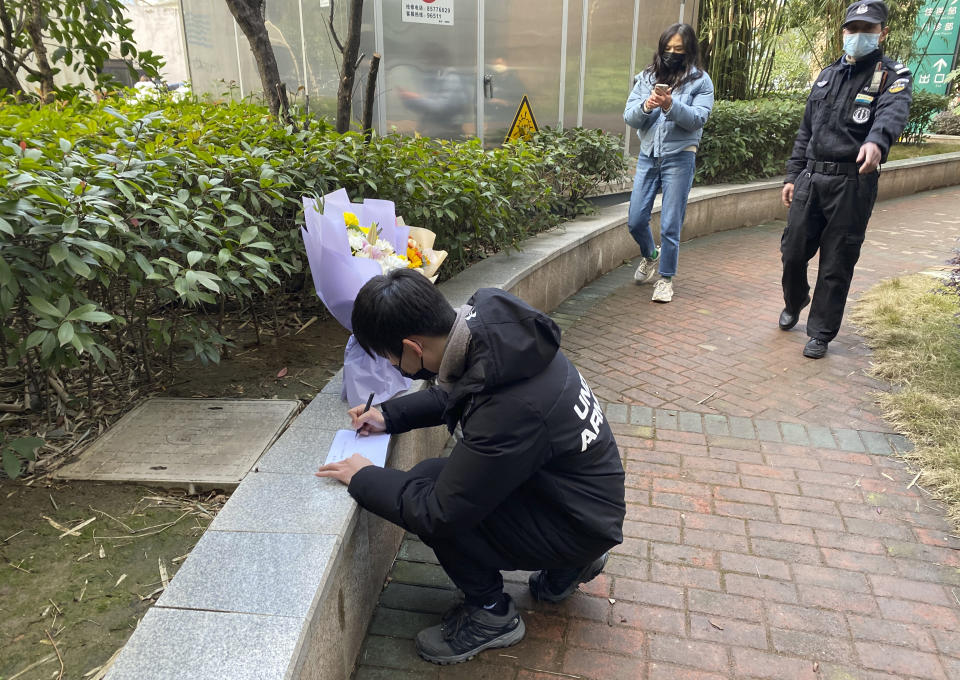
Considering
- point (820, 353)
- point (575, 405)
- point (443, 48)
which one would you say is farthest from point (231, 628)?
point (443, 48)

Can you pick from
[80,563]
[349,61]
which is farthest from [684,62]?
[80,563]

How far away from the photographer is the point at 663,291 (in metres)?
6.03

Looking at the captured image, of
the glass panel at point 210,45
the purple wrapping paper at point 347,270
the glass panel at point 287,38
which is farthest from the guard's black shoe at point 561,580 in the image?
the glass panel at point 210,45

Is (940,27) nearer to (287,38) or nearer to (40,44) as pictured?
(287,38)

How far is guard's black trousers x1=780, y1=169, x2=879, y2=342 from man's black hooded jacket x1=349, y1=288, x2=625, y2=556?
3089 mm

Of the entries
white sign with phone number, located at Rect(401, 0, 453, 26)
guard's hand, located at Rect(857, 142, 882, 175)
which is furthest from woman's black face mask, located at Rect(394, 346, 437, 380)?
white sign with phone number, located at Rect(401, 0, 453, 26)

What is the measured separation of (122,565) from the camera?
2.21 metres

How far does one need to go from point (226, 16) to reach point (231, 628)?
29.3ft

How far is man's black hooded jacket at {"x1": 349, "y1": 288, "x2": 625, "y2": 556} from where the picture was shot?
6.49 feet

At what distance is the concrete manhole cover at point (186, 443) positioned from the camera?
102 inches

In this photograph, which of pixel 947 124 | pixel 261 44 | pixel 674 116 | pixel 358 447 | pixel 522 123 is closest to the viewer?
pixel 358 447

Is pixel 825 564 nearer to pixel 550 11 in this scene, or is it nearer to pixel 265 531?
pixel 265 531

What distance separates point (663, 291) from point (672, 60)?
A: 5.95ft

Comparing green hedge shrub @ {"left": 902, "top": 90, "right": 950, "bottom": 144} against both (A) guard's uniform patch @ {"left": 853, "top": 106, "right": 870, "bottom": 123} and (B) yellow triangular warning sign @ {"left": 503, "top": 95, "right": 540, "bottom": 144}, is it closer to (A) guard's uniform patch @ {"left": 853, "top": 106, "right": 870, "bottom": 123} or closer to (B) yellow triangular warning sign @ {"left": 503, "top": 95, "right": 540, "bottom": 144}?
(B) yellow triangular warning sign @ {"left": 503, "top": 95, "right": 540, "bottom": 144}
